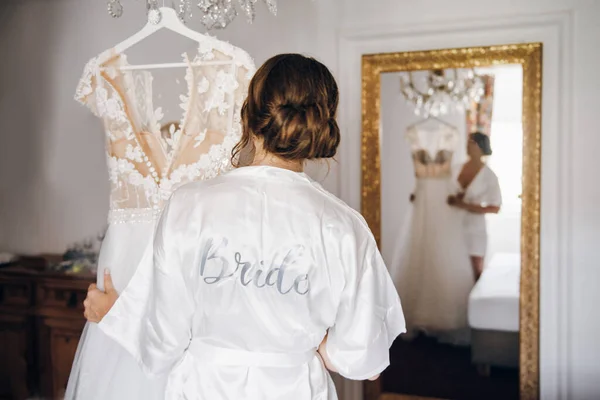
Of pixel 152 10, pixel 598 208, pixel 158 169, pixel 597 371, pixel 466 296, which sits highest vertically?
pixel 152 10

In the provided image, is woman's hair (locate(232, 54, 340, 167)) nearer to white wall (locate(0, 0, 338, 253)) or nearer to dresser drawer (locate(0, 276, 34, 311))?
white wall (locate(0, 0, 338, 253))

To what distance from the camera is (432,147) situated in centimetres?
228

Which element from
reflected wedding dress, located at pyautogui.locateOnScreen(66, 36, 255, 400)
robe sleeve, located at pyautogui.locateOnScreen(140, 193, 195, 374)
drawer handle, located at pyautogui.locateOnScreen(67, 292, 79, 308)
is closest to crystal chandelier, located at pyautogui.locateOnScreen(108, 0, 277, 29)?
reflected wedding dress, located at pyautogui.locateOnScreen(66, 36, 255, 400)

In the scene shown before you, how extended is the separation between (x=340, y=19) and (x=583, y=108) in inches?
38.4

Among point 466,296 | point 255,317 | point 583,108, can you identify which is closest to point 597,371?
Answer: point 466,296

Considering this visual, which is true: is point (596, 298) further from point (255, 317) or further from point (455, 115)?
point (255, 317)

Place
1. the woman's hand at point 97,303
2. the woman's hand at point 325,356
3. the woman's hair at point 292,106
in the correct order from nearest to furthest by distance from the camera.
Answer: the woman's hair at point 292,106 → the woman's hand at point 325,356 → the woman's hand at point 97,303

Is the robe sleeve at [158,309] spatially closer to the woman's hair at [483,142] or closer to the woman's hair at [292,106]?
the woman's hair at [292,106]

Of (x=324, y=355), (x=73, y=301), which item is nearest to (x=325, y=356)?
(x=324, y=355)

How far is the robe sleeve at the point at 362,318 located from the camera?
1254mm

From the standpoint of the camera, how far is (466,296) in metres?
2.28

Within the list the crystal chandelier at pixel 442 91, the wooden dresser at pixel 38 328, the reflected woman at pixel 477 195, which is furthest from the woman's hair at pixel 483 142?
the wooden dresser at pixel 38 328

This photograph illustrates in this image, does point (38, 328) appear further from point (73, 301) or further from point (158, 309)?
point (158, 309)

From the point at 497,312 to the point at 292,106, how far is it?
1.45 m
